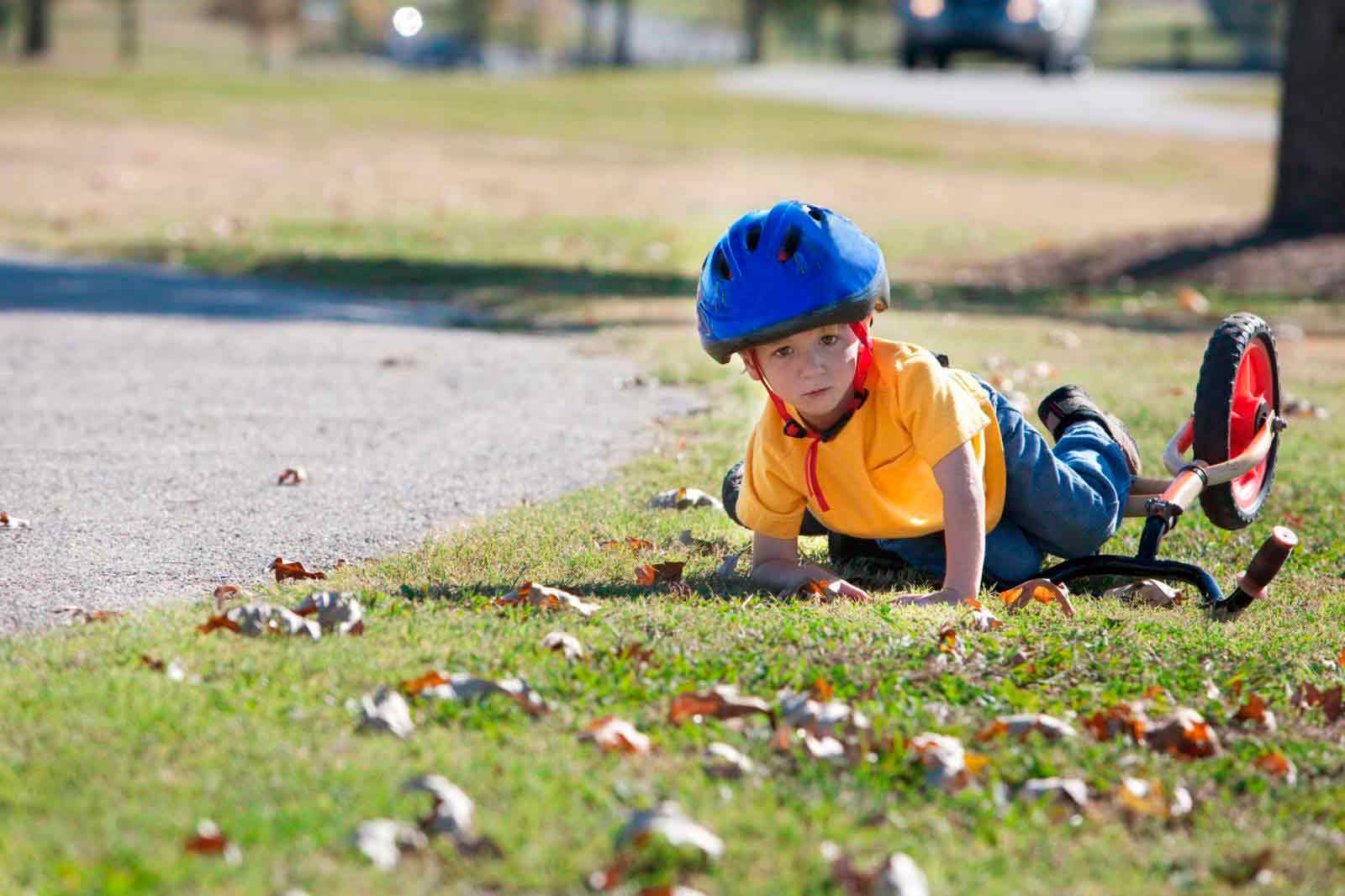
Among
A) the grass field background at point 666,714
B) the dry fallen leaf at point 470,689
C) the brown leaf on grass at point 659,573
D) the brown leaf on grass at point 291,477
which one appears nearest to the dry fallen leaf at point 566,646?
the grass field background at point 666,714

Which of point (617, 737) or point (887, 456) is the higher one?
point (887, 456)

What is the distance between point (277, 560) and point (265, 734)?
150cm

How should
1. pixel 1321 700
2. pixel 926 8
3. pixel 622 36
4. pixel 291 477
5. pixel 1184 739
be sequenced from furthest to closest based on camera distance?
pixel 622 36
pixel 926 8
pixel 291 477
pixel 1321 700
pixel 1184 739

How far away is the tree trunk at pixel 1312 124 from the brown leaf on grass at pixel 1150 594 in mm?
9203

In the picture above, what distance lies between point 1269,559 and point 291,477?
338 cm

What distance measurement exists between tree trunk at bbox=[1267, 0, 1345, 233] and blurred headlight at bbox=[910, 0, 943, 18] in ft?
63.4

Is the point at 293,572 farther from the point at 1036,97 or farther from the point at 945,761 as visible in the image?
the point at 1036,97

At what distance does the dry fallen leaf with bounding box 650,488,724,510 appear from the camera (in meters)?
5.82

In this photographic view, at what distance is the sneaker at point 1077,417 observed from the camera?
5.51 m

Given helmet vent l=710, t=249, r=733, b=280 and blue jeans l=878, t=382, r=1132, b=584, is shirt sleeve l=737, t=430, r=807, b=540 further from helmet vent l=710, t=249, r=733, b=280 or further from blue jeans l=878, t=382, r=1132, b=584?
helmet vent l=710, t=249, r=733, b=280

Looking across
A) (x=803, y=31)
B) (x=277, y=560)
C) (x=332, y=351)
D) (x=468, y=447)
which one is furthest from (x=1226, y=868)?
(x=803, y=31)

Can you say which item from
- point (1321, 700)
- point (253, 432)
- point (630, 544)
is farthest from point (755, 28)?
point (1321, 700)

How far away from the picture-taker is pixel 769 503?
476 centimetres

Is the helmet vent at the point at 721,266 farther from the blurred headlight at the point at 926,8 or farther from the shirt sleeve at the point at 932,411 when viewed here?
the blurred headlight at the point at 926,8
